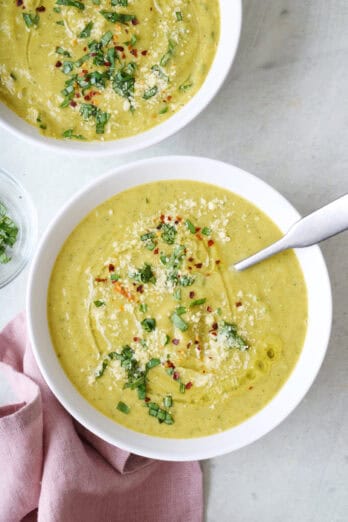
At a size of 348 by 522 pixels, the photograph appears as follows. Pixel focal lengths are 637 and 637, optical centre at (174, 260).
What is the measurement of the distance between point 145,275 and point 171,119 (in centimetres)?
71

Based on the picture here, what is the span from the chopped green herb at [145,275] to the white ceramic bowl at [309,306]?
0.35m

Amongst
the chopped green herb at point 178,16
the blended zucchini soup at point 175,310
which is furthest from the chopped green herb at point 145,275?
the chopped green herb at point 178,16

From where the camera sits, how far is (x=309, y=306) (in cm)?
281

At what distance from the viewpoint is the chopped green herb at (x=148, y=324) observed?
107 inches

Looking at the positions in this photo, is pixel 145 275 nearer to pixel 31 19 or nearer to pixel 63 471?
pixel 63 471

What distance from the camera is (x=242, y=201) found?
2.80 metres

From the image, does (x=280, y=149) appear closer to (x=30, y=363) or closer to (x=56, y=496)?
(x=30, y=363)

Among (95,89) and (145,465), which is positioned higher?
(95,89)

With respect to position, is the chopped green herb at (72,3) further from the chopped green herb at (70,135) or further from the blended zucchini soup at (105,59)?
the chopped green herb at (70,135)

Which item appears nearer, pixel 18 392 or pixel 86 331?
pixel 86 331

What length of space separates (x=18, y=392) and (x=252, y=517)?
1350 millimetres

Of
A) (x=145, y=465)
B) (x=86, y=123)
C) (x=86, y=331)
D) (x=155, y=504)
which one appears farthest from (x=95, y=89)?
(x=155, y=504)

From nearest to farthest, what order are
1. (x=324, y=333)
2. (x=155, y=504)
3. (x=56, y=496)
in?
1. (x=324, y=333)
2. (x=56, y=496)
3. (x=155, y=504)

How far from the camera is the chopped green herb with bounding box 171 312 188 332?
269cm
